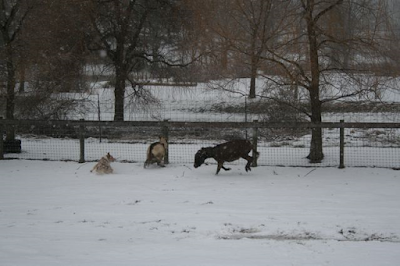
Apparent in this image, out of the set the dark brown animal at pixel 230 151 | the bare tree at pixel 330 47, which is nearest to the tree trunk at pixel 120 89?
the bare tree at pixel 330 47

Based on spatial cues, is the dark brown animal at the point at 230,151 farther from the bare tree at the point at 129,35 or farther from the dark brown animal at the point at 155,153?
the bare tree at the point at 129,35

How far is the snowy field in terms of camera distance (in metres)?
5.19

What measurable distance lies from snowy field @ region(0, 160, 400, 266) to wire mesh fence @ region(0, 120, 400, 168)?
3.74ft

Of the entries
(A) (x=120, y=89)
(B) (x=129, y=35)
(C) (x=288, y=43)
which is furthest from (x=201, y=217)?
(B) (x=129, y=35)

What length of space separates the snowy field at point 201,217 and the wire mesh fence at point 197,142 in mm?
1139

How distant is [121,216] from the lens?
6.80m

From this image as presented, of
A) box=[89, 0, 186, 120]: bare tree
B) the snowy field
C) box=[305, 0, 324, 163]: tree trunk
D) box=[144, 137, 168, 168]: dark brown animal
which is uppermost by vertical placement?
box=[89, 0, 186, 120]: bare tree

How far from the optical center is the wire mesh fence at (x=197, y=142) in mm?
11180

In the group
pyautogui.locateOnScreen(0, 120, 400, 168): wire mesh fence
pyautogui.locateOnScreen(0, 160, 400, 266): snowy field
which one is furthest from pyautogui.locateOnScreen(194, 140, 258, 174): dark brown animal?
pyautogui.locateOnScreen(0, 120, 400, 168): wire mesh fence

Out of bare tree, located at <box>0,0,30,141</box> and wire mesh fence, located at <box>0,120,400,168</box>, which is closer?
wire mesh fence, located at <box>0,120,400,168</box>

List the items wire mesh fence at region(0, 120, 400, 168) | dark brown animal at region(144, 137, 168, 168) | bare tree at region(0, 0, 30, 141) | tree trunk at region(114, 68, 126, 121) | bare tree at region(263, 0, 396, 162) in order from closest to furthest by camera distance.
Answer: dark brown animal at region(144, 137, 168, 168), bare tree at region(263, 0, 396, 162), wire mesh fence at region(0, 120, 400, 168), bare tree at region(0, 0, 30, 141), tree trunk at region(114, 68, 126, 121)

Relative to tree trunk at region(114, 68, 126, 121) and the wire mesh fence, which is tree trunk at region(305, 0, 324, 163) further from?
tree trunk at region(114, 68, 126, 121)

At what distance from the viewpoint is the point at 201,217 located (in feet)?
21.9

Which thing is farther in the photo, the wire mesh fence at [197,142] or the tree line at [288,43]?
the wire mesh fence at [197,142]
